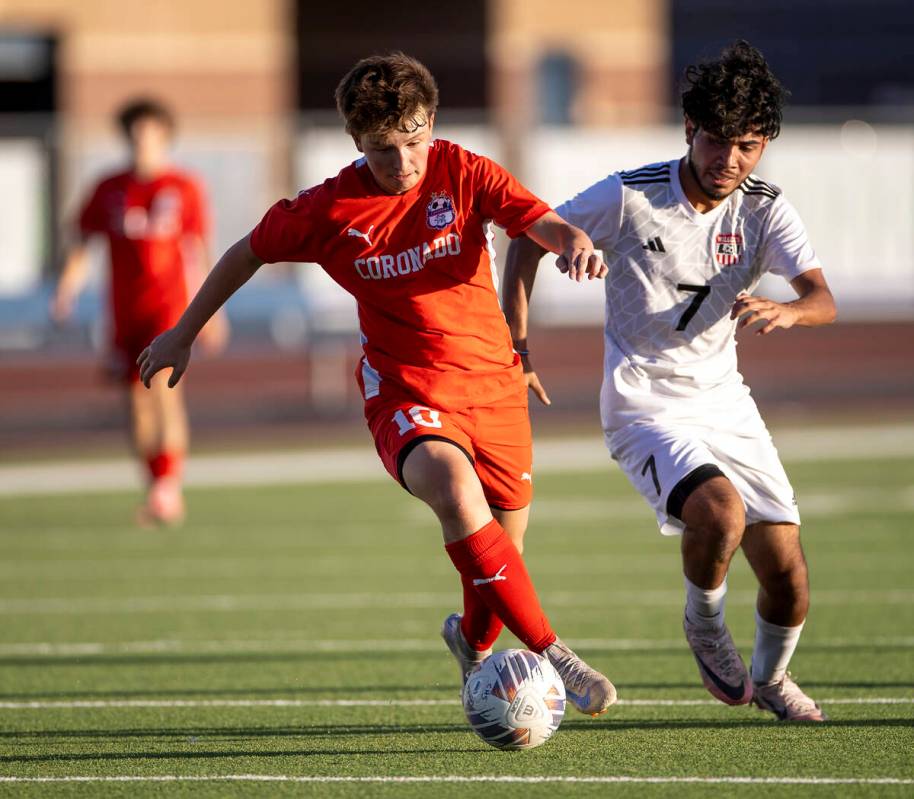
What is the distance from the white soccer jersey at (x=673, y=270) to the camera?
576cm

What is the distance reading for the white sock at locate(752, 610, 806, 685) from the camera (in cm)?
579

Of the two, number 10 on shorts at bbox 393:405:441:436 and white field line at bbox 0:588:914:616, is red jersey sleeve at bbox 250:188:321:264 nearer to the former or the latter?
number 10 on shorts at bbox 393:405:441:436

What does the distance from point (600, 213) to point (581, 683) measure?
5.31 ft

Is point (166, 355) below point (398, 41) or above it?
above

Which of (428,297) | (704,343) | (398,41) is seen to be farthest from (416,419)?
(398,41)

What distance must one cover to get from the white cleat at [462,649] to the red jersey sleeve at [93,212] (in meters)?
6.52

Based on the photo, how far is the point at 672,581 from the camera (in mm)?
9398

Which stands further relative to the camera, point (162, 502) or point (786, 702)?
point (162, 502)

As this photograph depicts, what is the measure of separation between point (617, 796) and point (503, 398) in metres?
1.45

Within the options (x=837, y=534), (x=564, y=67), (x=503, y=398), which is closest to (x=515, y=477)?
(x=503, y=398)

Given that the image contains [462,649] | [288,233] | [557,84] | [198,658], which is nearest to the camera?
[288,233]

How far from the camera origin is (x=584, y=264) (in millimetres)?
5109

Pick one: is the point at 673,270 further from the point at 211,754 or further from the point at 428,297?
the point at 211,754

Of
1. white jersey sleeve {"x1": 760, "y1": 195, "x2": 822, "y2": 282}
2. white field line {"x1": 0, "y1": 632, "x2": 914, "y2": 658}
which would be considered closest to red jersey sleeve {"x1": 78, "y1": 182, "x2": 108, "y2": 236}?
white field line {"x1": 0, "y1": 632, "x2": 914, "y2": 658}
